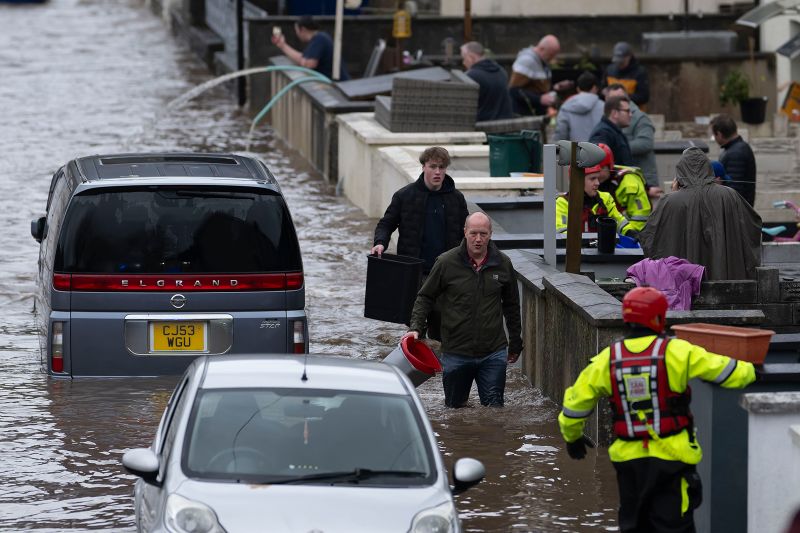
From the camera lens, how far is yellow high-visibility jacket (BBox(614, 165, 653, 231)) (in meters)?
14.9

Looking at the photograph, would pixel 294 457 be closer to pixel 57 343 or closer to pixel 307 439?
pixel 307 439

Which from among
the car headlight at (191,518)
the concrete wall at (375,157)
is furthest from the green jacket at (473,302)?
the concrete wall at (375,157)

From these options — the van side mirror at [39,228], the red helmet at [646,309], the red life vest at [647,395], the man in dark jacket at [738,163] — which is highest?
the man in dark jacket at [738,163]

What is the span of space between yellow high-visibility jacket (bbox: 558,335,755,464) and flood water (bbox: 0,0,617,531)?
1.52m

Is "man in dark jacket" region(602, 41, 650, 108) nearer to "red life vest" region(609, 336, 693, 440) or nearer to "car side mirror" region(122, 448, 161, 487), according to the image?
"red life vest" region(609, 336, 693, 440)

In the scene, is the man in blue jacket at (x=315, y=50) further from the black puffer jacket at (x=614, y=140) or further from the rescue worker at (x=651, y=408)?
the rescue worker at (x=651, y=408)

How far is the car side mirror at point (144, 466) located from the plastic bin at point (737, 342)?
2.92 m

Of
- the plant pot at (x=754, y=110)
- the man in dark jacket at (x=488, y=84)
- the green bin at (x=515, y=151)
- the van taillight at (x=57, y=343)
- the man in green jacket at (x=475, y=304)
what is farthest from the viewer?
the plant pot at (x=754, y=110)

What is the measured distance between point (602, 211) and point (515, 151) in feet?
16.6

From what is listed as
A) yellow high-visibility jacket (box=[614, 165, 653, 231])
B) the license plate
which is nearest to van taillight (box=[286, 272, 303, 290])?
the license plate

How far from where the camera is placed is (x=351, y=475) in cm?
805

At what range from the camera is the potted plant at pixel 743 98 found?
93.3 feet

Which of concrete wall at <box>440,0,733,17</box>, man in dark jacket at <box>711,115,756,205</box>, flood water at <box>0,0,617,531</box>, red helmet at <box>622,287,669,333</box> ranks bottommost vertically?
flood water at <box>0,0,617,531</box>

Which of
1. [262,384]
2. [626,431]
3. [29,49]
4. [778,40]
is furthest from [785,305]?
[29,49]
